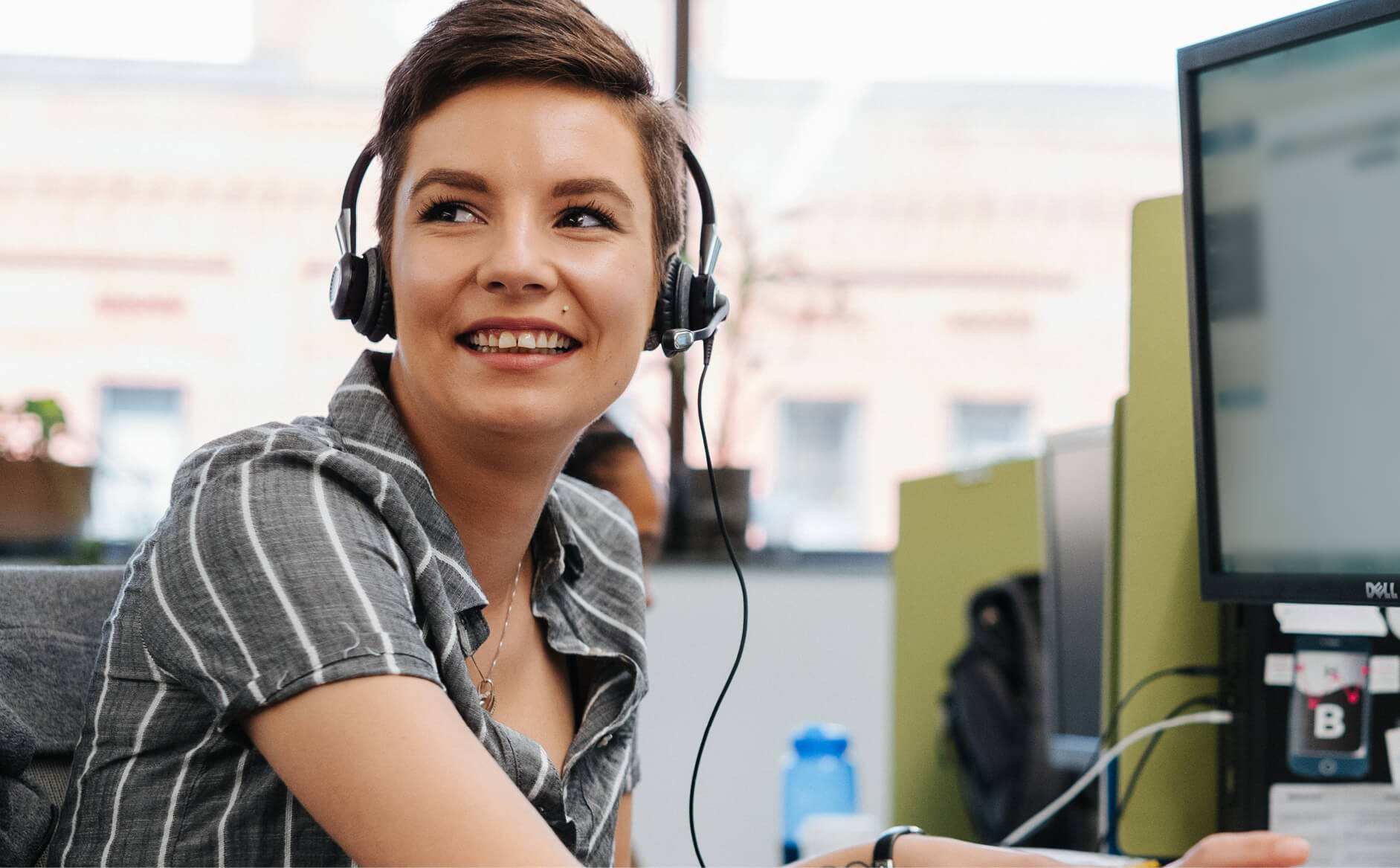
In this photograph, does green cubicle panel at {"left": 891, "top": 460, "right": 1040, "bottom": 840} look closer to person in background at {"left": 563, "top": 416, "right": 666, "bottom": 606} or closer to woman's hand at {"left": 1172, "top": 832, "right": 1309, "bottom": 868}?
person in background at {"left": 563, "top": 416, "right": 666, "bottom": 606}

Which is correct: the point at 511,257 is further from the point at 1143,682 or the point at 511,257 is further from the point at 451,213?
the point at 1143,682

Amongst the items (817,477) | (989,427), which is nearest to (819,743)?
(817,477)

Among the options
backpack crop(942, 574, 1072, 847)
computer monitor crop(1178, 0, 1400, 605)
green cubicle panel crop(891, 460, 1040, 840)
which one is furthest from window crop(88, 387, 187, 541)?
computer monitor crop(1178, 0, 1400, 605)

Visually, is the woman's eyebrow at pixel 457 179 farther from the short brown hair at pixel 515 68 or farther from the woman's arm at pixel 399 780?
the woman's arm at pixel 399 780

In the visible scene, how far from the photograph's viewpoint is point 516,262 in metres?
0.81

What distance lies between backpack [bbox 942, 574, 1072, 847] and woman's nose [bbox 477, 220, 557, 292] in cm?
121

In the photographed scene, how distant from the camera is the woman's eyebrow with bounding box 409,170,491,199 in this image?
828 millimetres

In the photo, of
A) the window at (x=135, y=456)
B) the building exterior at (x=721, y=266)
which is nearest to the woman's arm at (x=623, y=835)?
the building exterior at (x=721, y=266)

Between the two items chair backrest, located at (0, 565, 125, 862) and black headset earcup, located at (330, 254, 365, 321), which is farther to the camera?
black headset earcup, located at (330, 254, 365, 321)

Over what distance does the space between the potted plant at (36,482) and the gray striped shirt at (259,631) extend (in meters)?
1.97

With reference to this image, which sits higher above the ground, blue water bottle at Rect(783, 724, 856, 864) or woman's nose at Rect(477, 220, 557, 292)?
woman's nose at Rect(477, 220, 557, 292)

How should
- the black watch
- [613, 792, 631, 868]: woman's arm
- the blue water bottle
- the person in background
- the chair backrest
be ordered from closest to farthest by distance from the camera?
the chair backrest
the black watch
[613, 792, 631, 868]: woman's arm
the person in background
the blue water bottle

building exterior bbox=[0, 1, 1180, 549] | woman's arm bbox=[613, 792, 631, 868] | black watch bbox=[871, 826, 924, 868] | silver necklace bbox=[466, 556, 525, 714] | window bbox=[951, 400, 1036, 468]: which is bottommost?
woman's arm bbox=[613, 792, 631, 868]

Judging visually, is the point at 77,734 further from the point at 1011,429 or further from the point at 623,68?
the point at 1011,429
